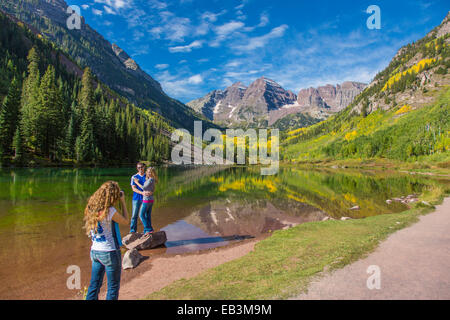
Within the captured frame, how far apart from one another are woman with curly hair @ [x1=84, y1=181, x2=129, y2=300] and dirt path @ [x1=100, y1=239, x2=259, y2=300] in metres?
2.30

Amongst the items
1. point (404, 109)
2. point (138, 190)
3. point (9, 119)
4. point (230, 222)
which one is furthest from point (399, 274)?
point (404, 109)

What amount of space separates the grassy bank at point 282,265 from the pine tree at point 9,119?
243ft

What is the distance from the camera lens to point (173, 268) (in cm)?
1020

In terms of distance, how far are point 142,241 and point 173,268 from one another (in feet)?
10.5

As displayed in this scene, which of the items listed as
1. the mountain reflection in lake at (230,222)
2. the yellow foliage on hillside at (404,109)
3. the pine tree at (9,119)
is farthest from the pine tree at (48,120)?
the yellow foliage on hillside at (404,109)

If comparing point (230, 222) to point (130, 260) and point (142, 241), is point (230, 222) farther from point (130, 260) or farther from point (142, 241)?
point (130, 260)

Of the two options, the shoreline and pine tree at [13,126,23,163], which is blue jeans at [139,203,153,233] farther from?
pine tree at [13,126,23,163]

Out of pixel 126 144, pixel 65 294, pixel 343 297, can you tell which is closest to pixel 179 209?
pixel 65 294

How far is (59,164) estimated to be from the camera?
7075 cm

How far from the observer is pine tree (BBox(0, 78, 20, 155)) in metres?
58.7

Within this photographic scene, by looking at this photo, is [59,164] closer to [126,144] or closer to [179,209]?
[126,144]

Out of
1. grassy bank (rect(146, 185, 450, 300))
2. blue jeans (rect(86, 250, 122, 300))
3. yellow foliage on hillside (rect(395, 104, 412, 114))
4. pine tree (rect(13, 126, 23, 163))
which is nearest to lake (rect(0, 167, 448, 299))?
blue jeans (rect(86, 250, 122, 300))
